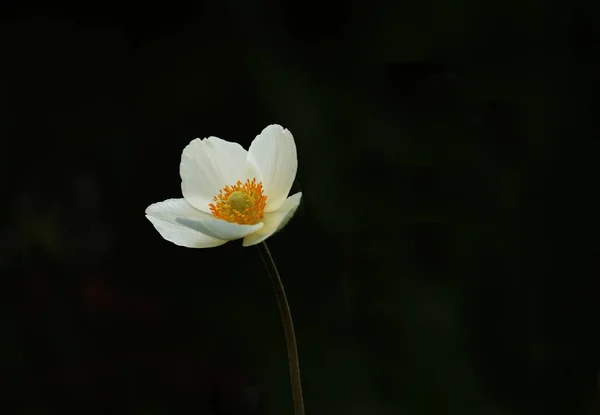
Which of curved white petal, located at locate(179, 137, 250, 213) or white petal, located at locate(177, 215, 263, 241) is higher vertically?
curved white petal, located at locate(179, 137, 250, 213)

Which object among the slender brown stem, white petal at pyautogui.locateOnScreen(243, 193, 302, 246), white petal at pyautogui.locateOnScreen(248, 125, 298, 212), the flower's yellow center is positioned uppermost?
white petal at pyautogui.locateOnScreen(248, 125, 298, 212)

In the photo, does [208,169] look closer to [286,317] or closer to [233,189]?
[233,189]

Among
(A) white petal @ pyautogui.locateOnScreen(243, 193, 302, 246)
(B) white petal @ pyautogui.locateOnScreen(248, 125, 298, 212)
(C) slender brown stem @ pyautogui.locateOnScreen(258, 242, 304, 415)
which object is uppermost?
(B) white petal @ pyautogui.locateOnScreen(248, 125, 298, 212)

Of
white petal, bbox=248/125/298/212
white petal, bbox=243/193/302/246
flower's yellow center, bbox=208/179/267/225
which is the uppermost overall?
white petal, bbox=248/125/298/212

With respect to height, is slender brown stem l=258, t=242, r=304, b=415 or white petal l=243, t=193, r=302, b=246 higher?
white petal l=243, t=193, r=302, b=246

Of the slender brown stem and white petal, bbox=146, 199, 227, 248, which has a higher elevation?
white petal, bbox=146, 199, 227, 248

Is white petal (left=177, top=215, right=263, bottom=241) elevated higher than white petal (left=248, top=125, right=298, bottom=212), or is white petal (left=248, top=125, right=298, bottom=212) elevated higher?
white petal (left=248, top=125, right=298, bottom=212)

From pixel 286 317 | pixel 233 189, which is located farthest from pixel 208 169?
pixel 286 317
